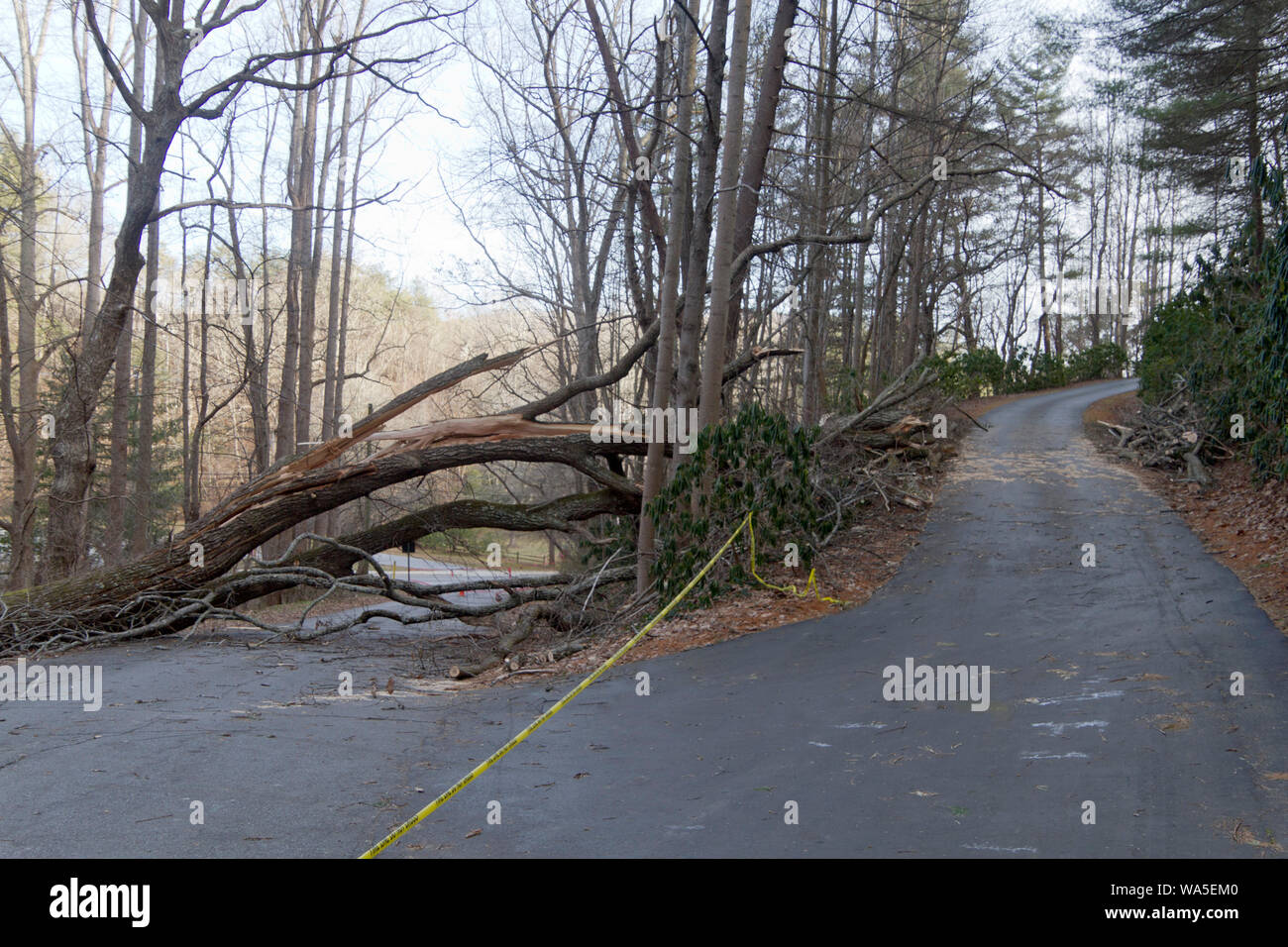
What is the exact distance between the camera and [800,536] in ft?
35.5

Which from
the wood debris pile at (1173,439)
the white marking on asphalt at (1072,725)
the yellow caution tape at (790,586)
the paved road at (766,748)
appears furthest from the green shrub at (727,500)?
Result: the wood debris pile at (1173,439)

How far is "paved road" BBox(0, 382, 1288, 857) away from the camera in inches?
160

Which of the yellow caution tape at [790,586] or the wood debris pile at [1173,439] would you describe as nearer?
the yellow caution tape at [790,586]

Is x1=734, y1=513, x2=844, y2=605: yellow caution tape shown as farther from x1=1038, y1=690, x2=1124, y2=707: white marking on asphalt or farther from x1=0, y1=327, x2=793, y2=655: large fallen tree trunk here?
x1=1038, y1=690, x2=1124, y2=707: white marking on asphalt

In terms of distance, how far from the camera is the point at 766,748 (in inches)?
215

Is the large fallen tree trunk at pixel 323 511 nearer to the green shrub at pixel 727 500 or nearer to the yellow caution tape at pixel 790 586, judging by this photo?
the green shrub at pixel 727 500

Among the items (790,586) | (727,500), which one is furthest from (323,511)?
(790,586)

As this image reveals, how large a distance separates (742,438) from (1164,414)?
35.1 ft

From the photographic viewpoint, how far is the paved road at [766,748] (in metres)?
4.07

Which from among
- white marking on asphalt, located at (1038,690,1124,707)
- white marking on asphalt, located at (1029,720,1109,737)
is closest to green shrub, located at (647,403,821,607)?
white marking on asphalt, located at (1038,690,1124,707)
